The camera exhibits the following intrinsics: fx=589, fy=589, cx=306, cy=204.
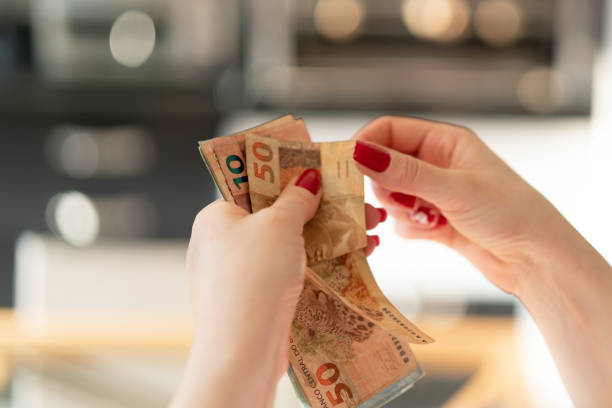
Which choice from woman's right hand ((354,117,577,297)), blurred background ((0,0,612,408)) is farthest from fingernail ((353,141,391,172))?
blurred background ((0,0,612,408))

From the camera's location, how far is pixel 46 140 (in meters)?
2.07

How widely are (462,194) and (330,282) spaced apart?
8.2 inches

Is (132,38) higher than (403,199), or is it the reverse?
(132,38)

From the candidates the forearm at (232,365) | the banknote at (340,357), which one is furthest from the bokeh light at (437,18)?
the forearm at (232,365)

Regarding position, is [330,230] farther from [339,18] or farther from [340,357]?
[339,18]

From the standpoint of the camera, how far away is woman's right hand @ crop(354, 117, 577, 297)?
0.75 m

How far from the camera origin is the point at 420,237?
92cm

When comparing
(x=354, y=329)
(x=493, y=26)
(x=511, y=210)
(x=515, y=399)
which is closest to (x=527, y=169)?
(x=493, y=26)

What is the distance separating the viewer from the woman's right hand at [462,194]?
2.45 feet

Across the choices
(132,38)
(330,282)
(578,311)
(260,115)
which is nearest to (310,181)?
(330,282)

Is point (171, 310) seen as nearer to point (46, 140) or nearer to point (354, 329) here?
point (46, 140)

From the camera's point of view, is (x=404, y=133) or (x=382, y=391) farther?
(x=404, y=133)

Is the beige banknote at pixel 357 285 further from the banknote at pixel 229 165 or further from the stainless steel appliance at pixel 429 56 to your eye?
the stainless steel appliance at pixel 429 56

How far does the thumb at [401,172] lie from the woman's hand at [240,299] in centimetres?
14
